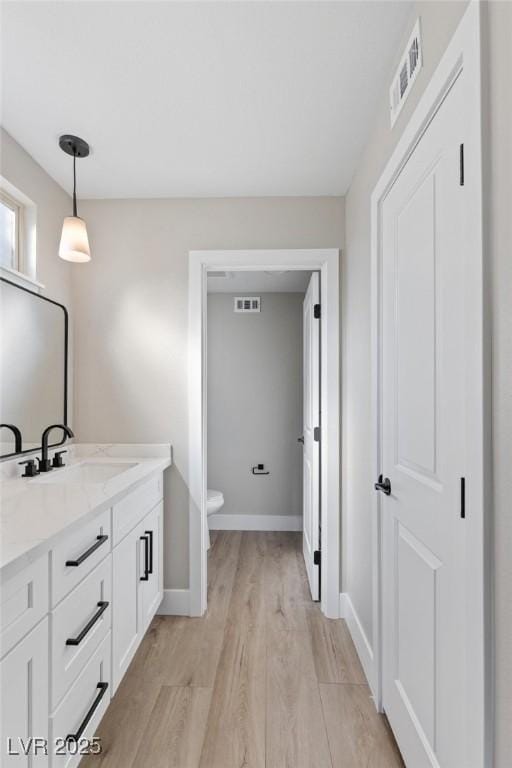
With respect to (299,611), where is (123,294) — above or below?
above

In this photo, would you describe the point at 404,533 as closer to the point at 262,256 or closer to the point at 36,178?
the point at 262,256

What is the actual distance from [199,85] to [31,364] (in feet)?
4.82

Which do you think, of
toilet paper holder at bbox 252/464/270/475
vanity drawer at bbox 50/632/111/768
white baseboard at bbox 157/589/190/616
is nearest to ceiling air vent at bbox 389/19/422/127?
vanity drawer at bbox 50/632/111/768

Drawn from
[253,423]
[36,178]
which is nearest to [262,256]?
[36,178]

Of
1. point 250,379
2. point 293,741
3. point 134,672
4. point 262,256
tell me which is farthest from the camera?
point 250,379

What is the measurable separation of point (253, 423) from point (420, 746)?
2.93 m

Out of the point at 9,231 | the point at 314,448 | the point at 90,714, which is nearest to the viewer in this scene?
the point at 90,714

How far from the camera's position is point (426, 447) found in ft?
4.21

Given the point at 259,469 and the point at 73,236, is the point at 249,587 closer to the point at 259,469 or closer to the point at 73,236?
the point at 259,469

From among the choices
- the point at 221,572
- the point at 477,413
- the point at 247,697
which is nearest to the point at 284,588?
the point at 221,572

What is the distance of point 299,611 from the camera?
2504 millimetres

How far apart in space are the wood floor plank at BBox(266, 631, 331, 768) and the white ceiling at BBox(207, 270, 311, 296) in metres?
2.58

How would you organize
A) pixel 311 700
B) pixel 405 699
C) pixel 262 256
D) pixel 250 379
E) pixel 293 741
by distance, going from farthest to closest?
pixel 250 379 < pixel 262 256 < pixel 311 700 < pixel 293 741 < pixel 405 699

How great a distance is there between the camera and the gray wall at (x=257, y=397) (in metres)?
4.05
